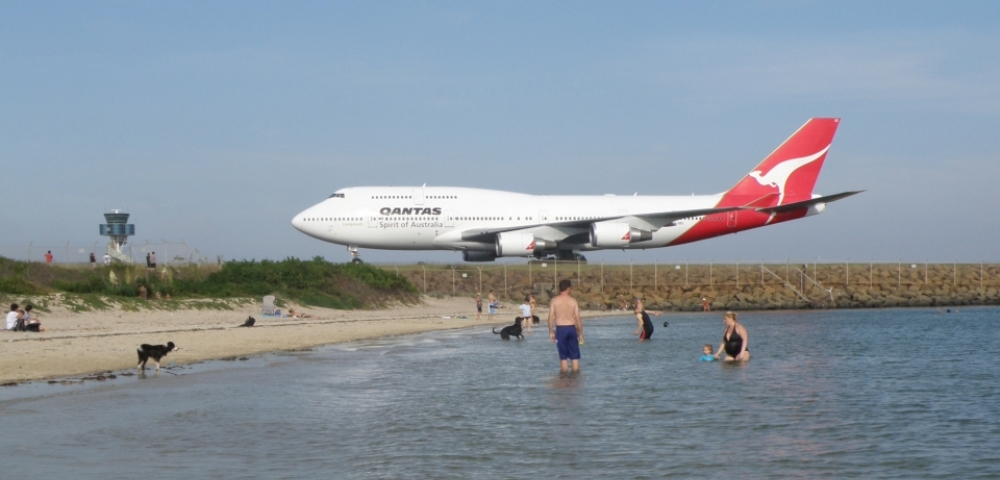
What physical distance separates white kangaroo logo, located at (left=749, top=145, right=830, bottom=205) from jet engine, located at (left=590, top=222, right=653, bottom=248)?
7120 millimetres

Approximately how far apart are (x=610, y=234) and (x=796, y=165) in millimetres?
9825

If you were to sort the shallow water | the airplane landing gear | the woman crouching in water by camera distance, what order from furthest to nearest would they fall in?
1. the airplane landing gear
2. the woman crouching in water
3. the shallow water

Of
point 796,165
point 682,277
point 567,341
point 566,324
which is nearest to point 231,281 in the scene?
point 567,341

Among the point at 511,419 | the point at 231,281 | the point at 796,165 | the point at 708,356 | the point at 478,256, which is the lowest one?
the point at 511,419

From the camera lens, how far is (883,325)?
30406 millimetres

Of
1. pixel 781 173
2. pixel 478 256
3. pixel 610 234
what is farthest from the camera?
pixel 781 173

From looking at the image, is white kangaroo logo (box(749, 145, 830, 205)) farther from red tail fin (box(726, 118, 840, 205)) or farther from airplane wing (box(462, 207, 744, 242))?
airplane wing (box(462, 207, 744, 242))

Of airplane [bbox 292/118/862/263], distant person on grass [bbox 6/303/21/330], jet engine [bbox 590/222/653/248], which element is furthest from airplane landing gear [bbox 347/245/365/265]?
distant person on grass [bbox 6/303/21/330]

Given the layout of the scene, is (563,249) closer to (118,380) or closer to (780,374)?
(780,374)

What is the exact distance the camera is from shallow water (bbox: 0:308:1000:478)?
8875 millimetres

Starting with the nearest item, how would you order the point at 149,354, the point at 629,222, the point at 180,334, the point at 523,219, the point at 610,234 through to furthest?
the point at 149,354, the point at 180,334, the point at 610,234, the point at 629,222, the point at 523,219

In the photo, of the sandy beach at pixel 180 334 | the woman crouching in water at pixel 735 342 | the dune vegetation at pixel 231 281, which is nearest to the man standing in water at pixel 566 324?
the woman crouching in water at pixel 735 342

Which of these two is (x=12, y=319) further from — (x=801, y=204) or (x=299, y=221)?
(x=801, y=204)

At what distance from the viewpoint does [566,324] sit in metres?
14.6
